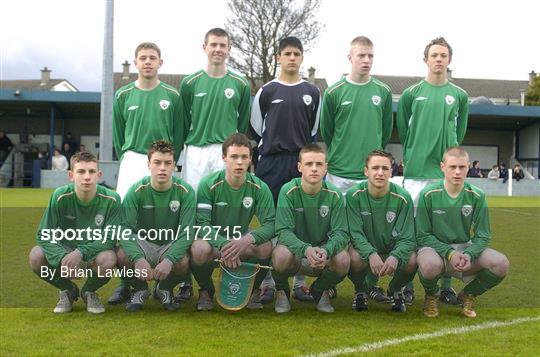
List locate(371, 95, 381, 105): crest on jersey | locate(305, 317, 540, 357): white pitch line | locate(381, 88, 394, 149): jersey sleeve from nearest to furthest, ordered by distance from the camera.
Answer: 1. locate(305, 317, 540, 357): white pitch line
2. locate(371, 95, 381, 105): crest on jersey
3. locate(381, 88, 394, 149): jersey sleeve

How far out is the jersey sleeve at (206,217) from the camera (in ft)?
13.2

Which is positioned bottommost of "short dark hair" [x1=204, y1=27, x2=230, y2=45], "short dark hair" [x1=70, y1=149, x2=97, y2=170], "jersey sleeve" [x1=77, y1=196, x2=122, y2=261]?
"jersey sleeve" [x1=77, y1=196, x2=122, y2=261]

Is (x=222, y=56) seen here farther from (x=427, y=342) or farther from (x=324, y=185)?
(x=427, y=342)

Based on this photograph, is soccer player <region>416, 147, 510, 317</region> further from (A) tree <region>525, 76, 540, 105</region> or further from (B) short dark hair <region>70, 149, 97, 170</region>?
(A) tree <region>525, 76, 540, 105</region>

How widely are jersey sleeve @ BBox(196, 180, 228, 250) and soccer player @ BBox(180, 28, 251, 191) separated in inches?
24.2

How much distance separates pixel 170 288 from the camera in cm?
421

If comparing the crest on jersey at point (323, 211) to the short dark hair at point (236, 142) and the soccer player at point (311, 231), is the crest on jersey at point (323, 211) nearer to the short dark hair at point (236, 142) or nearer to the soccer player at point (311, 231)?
the soccer player at point (311, 231)

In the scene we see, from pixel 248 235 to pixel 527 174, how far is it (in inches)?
1052

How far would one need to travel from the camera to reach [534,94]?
43.2 metres

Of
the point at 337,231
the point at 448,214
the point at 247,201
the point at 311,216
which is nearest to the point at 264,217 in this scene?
the point at 247,201

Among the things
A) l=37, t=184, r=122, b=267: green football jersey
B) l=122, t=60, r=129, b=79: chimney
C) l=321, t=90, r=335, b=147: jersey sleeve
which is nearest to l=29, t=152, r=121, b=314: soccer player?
l=37, t=184, r=122, b=267: green football jersey

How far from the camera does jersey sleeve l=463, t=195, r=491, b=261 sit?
3.94 metres

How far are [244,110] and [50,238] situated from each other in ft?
6.40

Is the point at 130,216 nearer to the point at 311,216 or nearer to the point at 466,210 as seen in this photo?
the point at 311,216
